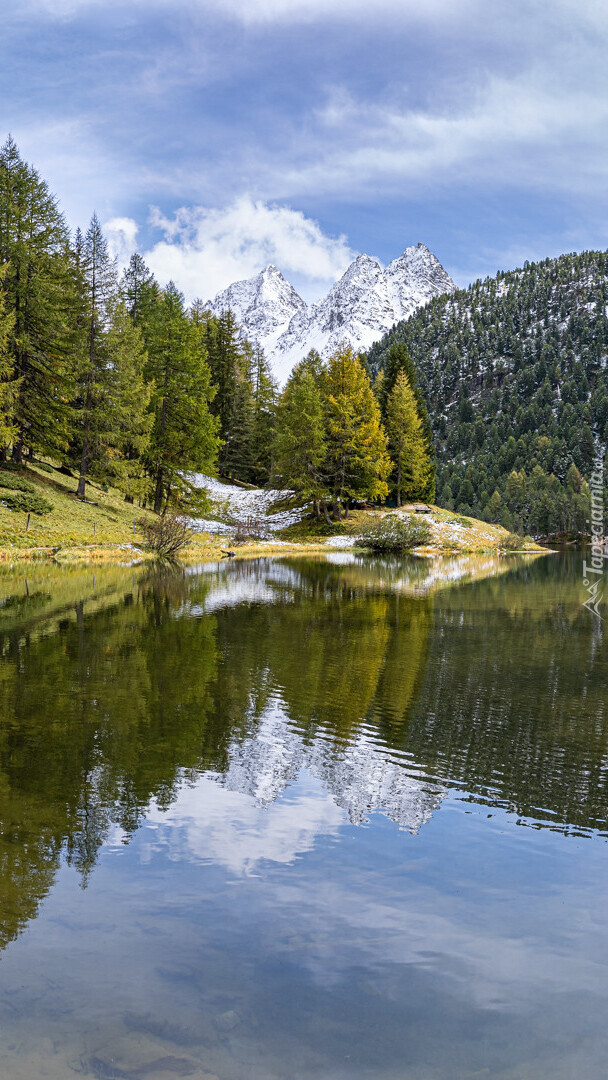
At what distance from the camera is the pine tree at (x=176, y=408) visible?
51688 millimetres

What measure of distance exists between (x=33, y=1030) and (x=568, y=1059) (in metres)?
2.97

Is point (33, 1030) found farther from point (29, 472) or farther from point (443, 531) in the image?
point (443, 531)

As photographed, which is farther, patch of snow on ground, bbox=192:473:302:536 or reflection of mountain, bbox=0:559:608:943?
patch of snow on ground, bbox=192:473:302:536

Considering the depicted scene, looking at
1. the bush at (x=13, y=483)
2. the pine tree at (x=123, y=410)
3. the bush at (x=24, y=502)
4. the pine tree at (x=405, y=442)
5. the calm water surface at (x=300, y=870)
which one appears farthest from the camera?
the pine tree at (x=405, y=442)

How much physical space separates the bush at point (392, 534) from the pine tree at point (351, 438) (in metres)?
5.58

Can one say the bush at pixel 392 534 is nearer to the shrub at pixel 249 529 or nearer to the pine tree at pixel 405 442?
the shrub at pixel 249 529

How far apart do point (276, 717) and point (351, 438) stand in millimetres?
51591

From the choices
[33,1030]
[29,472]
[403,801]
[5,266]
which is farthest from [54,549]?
[33,1030]

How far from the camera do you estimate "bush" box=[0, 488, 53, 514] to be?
3772cm

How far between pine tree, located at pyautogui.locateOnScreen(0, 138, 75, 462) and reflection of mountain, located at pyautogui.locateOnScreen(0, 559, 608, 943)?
27.0 meters

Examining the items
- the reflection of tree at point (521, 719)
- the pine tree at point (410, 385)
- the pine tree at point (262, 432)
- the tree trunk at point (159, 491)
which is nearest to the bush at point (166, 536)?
the tree trunk at point (159, 491)

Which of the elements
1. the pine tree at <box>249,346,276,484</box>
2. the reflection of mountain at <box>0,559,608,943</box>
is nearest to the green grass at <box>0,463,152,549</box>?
the reflection of mountain at <box>0,559,608,943</box>

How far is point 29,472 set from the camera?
43.6 m

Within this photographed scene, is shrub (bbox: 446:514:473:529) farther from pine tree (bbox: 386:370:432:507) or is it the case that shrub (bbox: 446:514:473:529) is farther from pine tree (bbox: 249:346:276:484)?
pine tree (bbox: 249:346:276:484)
